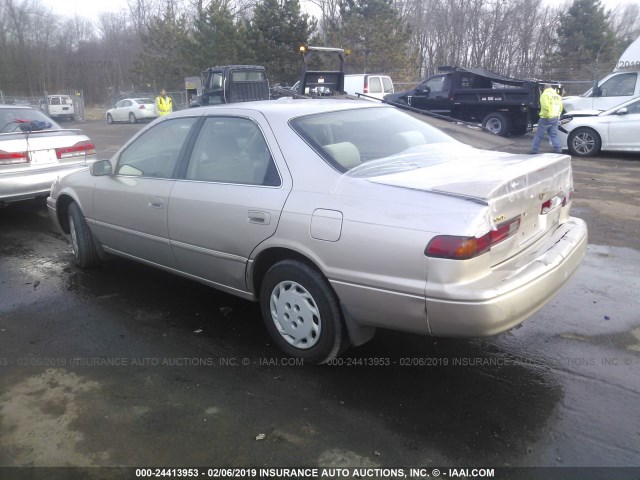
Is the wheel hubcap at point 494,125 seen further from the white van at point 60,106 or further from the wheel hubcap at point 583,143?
the white van at point 60,106

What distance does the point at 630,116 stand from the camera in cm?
1142

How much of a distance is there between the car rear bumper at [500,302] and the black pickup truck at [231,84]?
54.8 ft

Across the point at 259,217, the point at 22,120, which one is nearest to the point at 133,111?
the point at 22,120

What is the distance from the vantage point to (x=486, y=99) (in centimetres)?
1586

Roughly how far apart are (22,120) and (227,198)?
17.7 ft

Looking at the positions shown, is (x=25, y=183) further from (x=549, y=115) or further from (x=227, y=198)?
(x=549, y=115)

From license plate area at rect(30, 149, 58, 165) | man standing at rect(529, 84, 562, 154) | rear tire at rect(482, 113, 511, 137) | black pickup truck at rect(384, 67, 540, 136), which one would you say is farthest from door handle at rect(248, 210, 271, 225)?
rear tire at rect(482, 113, 511, 137)

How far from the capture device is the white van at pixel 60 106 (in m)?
33.1

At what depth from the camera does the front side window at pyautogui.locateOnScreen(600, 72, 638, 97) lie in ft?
48.6

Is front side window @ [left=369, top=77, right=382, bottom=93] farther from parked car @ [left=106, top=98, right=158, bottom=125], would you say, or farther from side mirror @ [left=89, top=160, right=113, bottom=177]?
side mirror @ [left=89, top=160, right=113, bottom=177]

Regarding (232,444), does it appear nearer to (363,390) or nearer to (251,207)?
(363,390)

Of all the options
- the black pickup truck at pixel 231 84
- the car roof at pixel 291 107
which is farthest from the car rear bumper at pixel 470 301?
the black pickup truck at pixel 231 84

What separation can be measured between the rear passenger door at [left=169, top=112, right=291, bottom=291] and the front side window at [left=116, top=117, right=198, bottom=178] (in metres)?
0.21

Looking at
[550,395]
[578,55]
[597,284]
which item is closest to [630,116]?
[597,284]
